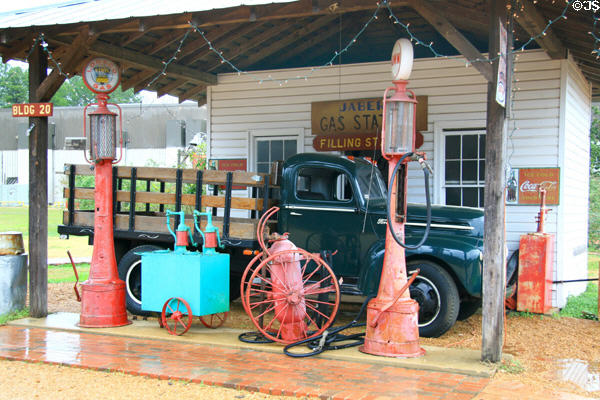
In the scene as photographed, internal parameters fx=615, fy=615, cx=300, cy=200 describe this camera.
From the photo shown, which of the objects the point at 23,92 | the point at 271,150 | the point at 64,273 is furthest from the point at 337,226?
the point at 23,92

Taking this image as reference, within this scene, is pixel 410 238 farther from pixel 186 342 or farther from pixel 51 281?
pixel 51 281

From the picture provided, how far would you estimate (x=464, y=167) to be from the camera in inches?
371

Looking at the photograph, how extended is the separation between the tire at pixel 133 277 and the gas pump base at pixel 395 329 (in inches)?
129

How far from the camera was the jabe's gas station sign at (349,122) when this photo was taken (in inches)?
388

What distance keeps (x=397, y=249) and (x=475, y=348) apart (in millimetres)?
1459

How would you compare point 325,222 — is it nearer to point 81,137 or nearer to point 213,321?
point 213,321

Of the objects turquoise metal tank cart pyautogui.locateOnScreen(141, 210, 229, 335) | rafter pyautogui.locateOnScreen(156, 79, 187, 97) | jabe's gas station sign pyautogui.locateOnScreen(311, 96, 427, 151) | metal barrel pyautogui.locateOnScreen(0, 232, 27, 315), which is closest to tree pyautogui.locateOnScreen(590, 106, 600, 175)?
jabe's gas station sign pyautogui.locateOnScreen(311, 96, 427, 151)

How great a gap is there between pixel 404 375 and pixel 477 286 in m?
1.85

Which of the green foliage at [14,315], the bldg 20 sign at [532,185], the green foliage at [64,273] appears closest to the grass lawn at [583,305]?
the bldg 20 sign at [532,185]

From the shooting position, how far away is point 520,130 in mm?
8938

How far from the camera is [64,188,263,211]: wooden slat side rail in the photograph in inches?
295

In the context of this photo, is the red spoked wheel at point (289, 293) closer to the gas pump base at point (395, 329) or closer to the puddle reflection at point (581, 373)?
the gas pump base at point (395, 329)

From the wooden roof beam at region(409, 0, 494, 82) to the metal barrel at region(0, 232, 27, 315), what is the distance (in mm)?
5882

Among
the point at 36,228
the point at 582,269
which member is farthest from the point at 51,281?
the point at 582,269
